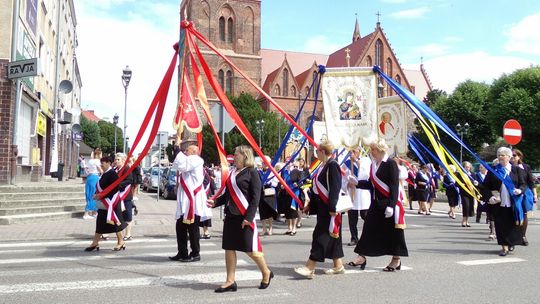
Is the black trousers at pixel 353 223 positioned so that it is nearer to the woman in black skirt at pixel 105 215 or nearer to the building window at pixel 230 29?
the woman in black skirt at pixel 105 215

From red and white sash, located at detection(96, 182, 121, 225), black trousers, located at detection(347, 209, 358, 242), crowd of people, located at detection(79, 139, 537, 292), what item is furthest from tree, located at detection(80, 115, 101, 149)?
black trousers, located at detection(347, 209, 358, 242)

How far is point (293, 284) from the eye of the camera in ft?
20.1

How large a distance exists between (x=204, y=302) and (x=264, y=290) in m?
0.87

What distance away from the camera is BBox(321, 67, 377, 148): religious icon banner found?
10.2 m

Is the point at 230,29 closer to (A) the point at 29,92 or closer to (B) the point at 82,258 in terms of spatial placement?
(A) the point at 29,92

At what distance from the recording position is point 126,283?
6059 mm

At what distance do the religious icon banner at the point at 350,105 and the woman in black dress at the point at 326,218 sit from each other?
3.65m

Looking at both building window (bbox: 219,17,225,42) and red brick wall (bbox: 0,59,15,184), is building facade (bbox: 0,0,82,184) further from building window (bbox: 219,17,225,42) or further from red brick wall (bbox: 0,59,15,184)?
building window (bbox: 219,17,225,42)

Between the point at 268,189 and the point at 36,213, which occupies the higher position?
the point at 268,189

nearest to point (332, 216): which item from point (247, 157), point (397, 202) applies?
point (397, 202)

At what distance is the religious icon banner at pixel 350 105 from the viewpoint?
33.6ft

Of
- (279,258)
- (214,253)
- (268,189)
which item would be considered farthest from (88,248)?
(268,189)

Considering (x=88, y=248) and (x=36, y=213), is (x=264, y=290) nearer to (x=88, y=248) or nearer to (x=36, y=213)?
(x=88, y=248)

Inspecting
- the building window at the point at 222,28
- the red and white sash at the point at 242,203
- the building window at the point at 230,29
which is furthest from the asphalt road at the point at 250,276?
the building window at the point at 230,29
